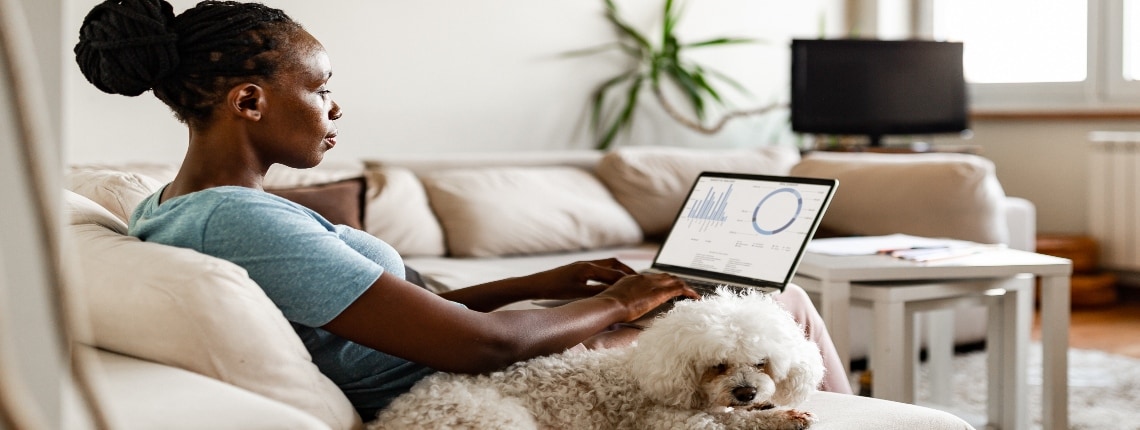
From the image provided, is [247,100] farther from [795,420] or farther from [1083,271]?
[1083,271]

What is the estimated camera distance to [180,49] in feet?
3.91

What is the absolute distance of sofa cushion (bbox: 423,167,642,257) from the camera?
3.06m

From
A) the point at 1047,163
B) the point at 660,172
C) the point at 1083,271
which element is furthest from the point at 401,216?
the point at 1047,163

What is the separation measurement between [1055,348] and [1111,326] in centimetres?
194

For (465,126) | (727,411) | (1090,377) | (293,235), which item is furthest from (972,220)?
(293,235)

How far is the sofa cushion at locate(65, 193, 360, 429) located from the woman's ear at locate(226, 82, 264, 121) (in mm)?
188

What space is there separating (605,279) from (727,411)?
400 millimetres

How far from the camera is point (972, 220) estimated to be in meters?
3.06

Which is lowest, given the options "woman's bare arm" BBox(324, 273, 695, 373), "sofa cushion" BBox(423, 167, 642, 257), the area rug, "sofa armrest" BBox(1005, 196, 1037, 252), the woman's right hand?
the area rug

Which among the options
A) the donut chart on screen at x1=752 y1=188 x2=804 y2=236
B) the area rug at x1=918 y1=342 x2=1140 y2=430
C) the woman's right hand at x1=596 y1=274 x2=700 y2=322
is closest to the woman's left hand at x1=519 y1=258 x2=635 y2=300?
the woman's right hand at x1=596 y1=274 x2=700 y2=322

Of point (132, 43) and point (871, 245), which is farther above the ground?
point (132, 43)

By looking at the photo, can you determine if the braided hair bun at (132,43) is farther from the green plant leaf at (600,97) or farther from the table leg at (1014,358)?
the green plant leaf at (600,97)

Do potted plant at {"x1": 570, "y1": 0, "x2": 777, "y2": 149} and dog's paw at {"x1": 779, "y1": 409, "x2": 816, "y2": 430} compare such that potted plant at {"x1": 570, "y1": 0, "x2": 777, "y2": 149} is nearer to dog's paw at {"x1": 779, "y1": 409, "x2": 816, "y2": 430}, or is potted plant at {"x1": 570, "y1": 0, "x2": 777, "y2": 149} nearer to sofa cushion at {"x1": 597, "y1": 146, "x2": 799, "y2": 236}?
sofa cushion at {"x1": 597, "y1": 146, "x2": 799, "y2": 236}

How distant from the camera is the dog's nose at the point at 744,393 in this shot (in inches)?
45.6
